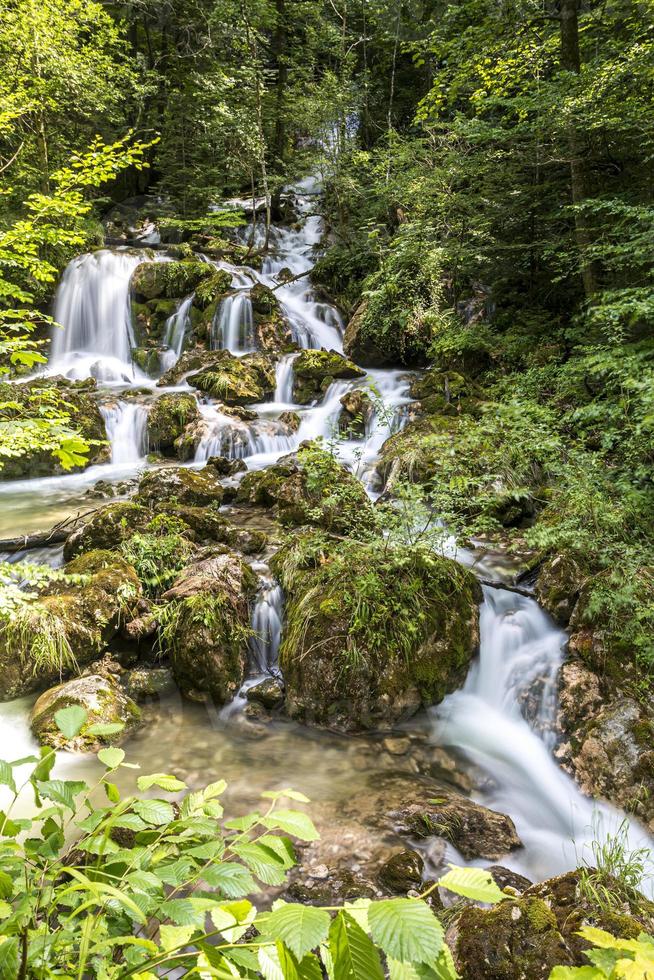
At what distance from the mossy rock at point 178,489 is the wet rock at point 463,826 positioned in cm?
486

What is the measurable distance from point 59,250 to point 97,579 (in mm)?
12656

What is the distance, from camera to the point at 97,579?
519 centimetres

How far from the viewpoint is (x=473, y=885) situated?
0.82 m

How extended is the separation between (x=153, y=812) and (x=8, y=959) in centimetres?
38

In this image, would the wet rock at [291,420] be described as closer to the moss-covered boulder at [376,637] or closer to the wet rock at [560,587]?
the moss-covered boulder at [376,637]

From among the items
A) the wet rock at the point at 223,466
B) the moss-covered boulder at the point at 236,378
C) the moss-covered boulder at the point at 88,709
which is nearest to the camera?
the moss-covered boulder at the point at 88,709

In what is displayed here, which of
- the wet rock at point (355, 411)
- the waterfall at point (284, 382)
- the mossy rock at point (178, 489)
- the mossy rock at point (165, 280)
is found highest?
the mossy rock at point (165, 280)

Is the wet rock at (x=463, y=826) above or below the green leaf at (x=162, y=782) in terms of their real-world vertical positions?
below

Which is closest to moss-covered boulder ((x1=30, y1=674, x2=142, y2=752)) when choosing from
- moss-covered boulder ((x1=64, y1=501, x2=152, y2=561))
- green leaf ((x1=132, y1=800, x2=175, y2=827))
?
moss-covered boulder ((x1=64, y1=501, x2=152, y2=561))

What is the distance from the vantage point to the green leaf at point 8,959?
33.9 inches

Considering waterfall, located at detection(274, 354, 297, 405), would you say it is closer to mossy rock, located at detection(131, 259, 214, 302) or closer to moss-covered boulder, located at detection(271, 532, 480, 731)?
mossy rock, located at detection(131, 259, 214, 302)

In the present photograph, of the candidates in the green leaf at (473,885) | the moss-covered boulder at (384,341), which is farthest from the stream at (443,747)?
the moss-covered boulder at (384,341)

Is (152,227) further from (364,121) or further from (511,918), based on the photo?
(511,918)

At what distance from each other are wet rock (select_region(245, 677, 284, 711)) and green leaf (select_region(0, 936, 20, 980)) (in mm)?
3939
